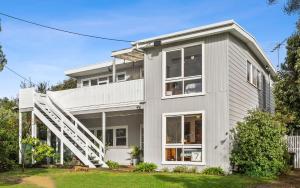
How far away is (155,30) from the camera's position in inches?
998

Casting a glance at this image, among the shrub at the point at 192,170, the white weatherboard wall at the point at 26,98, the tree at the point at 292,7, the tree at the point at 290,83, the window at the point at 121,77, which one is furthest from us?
the window at the point at 121,77

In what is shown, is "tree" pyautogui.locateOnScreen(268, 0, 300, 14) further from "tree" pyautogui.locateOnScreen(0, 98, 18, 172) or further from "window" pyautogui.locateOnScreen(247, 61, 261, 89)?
"tree" pyautogui.locateOnScreen(0, 98, 18, 172)

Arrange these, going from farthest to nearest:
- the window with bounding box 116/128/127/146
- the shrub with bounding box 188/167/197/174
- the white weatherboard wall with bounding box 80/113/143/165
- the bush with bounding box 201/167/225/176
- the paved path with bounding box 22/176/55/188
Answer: the window with bounding box 116/128/127/146 < the white weatherboard wall with bounding box 80/113/143/165 < the shrub with bounding box 188/167/197/174 < the bush with bounding box 201/167/225/176 < the paved path with bounding box 22/176/55/188

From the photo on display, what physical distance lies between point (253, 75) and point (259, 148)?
6862 mm

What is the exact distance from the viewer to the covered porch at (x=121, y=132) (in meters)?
27.4

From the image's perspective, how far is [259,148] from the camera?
19.2 meters

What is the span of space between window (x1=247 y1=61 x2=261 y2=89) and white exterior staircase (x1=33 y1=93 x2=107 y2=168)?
29.7ft

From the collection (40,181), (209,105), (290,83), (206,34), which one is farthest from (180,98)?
(290,83)

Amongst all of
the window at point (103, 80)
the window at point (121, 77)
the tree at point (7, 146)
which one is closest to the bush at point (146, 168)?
the tree at point (7, 146)

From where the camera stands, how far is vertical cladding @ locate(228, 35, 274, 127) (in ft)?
68.3

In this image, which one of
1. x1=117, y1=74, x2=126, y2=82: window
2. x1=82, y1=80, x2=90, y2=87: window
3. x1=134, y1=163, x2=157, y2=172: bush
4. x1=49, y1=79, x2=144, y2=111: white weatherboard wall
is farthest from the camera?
x1=82, y1=80, x2=90, y2=87: window

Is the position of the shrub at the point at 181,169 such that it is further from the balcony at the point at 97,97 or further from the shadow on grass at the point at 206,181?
the balcony at the point at 97,97

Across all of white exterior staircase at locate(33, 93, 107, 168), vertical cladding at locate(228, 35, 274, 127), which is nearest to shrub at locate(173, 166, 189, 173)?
vertical cladding at locate(228, 35, 274, 127)

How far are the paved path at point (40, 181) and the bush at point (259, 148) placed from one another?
7994 mm
